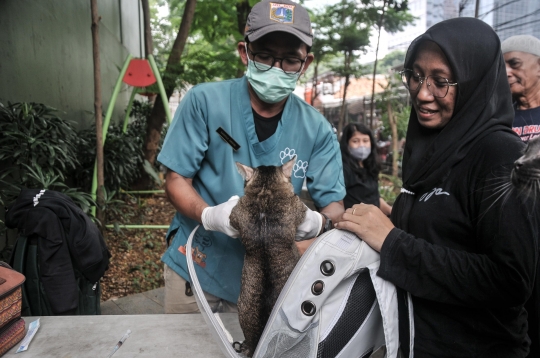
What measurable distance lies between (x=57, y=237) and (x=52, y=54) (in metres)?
3.81

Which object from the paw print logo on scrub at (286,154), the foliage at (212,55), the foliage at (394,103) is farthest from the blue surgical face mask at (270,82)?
the foliage at (394,103)

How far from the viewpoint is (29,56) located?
15.0 ft

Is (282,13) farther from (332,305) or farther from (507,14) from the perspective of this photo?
(507,14)

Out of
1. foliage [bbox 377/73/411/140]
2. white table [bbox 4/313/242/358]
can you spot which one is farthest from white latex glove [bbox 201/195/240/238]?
foliage [bbox 377/73/411/140]

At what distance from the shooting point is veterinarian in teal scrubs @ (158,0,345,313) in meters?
1.93

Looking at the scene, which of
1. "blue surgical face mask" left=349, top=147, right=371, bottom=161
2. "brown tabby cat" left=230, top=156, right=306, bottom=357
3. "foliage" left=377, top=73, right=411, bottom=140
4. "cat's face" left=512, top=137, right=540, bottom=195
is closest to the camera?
"cat's face" left=512, top=137, right=540, bottom=195

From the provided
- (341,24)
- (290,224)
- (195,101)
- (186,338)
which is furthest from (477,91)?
(341,24)

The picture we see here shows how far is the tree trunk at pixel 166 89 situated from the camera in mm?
7070

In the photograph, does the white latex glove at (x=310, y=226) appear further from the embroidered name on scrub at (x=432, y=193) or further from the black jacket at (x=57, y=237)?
the black jacket at (x=57, y=237)

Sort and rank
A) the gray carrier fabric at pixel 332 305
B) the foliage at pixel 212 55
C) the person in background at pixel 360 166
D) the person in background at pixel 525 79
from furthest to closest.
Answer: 1. the foliage at pixel 212 55
2. the person in background at pixel 360 166
3. the person in background at pixel 525 79
4. the gray carrier fabric at pixel 332 305

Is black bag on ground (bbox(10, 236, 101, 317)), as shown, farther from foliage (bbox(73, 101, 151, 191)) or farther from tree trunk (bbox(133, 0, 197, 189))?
tree trunk (bbox(133, 0, 197, 189))

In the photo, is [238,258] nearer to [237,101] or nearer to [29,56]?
[237,101]

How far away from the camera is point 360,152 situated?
4.66m

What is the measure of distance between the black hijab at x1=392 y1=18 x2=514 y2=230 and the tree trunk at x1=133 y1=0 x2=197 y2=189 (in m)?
6.49
